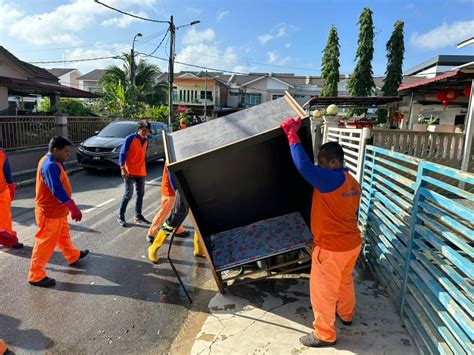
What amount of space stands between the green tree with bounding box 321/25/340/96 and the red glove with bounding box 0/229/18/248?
2668 cm

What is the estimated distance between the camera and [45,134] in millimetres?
11719

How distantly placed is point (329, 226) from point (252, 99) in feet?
156

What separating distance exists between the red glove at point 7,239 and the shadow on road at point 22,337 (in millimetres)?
1829

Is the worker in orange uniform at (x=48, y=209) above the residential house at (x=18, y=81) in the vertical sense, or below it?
below

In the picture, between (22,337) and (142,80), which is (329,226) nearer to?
(22,337)

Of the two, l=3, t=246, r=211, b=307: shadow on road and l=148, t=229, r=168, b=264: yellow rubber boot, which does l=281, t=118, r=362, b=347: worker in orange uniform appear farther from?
l=148, t=229, r=168, b=264: yellow rubber boot

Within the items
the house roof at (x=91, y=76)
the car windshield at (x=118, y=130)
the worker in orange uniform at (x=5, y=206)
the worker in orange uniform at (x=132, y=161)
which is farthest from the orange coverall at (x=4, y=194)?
the house roof at (x=91, y=76)

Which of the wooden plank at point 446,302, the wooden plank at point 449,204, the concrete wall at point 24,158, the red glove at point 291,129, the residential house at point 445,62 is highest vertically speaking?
the residential house at point 445,62

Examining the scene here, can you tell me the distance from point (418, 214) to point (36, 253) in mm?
3830

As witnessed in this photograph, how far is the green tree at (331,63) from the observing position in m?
28.2

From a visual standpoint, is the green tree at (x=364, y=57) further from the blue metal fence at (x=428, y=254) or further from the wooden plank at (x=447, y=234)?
the wooden plank at (x=447, y=234)

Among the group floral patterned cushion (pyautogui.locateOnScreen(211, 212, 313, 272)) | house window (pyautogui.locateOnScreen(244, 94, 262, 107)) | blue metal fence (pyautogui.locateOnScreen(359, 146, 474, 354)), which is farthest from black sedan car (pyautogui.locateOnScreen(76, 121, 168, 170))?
house window (pyautogui.locateOnScreen(244, 94, 262, 107))

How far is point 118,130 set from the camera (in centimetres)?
1173

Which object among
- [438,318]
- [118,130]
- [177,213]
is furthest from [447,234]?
[118,130]
